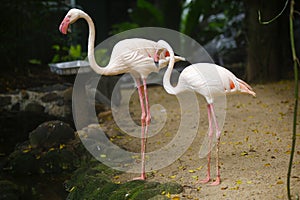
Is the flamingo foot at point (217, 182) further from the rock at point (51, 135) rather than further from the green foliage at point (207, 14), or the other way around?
the green foliage at point (207, 14)

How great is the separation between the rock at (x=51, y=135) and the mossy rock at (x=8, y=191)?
0.79 metres

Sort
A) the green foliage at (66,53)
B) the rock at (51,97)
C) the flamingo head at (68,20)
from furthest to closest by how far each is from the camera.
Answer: the green foliage at (66,53)
the rock at (51,97)
the flamingo head at (68,20)

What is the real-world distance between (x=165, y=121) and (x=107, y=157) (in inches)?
57.2

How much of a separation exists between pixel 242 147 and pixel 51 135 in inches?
89.9

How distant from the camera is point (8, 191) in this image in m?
4.61

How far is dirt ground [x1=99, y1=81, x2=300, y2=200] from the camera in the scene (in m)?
3.81

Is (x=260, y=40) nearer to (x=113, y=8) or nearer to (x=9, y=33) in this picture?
(x=9, y=33)

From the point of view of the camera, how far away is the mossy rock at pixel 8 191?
4.51 m

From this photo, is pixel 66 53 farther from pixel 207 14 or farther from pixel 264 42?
pixel 264 42

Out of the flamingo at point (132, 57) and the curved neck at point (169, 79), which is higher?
the flamingo at point (132, 57)

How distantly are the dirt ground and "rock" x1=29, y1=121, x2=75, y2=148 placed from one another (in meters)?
0.60

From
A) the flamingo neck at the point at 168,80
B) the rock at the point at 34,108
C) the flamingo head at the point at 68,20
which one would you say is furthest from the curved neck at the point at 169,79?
the rock at the point at 34,108

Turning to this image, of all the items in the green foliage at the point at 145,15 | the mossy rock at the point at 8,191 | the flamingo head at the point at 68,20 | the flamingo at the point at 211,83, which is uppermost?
the green foliage at the point at 145,15

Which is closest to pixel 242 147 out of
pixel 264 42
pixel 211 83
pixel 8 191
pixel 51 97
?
pixel 211 83
